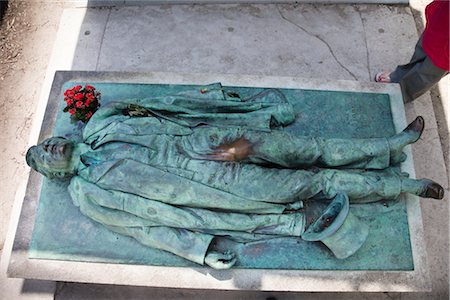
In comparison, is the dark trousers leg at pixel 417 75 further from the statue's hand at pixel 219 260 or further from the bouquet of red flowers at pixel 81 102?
the bouquet of red flowers at pixel 81 102

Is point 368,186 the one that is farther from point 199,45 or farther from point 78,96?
point 199,45

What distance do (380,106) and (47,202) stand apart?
2697 millimetres

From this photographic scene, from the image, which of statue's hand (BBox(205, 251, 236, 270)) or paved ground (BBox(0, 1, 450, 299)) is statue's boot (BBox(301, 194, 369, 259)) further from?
paved ground (BBox(0, 1, 450, 299))

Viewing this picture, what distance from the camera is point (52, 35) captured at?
195 inches

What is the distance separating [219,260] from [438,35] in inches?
89.3

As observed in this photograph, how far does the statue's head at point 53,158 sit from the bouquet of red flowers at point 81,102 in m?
0.35

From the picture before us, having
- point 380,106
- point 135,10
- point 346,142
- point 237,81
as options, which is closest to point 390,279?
point 346,142

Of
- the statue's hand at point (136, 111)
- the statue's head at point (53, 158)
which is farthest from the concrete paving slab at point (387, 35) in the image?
the statue's head at point (53, 158)

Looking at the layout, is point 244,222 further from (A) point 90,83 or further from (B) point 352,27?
(B) point 352,27

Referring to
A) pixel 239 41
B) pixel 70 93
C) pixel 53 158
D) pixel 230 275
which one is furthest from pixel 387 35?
pixel 53 158

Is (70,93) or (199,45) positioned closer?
(70,93)

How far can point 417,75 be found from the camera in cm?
400

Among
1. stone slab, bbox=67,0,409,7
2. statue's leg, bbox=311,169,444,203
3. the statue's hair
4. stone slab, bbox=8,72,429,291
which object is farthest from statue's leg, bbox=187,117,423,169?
stone slab, bbox=67,0,409,7

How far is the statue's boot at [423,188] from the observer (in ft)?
10.3
